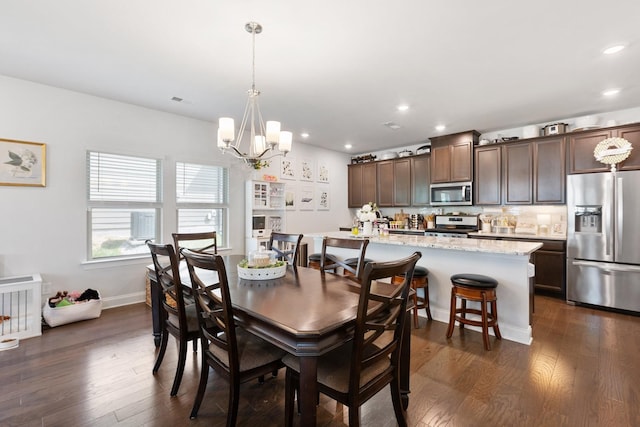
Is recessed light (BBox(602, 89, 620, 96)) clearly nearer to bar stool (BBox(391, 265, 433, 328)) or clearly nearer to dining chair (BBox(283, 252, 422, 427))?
bar stool (BBox(391, 265, 433, 328))

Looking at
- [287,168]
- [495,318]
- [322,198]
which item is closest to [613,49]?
[495,318]

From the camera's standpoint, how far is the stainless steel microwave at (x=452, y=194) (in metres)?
5.10

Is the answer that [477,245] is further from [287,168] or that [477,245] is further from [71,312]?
[71,312]

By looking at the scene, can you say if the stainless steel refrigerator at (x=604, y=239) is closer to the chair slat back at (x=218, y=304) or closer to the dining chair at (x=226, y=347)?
the dining chair at (x=226, y=347)

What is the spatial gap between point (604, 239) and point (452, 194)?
2142 millimetres

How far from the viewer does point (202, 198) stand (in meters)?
4.61

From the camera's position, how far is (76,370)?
2.28 meters

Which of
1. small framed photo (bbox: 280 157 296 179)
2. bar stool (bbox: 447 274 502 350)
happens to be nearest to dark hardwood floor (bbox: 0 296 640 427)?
bar stool (bbox: 447 274 502 350)

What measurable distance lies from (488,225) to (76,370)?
18.8ft

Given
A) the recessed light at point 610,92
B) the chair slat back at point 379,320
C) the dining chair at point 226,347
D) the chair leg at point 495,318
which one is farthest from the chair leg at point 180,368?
the recessed light at point 610,92

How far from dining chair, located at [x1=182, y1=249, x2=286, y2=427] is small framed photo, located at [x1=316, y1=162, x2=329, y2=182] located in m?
4.82

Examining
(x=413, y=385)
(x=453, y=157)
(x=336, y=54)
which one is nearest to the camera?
(x=413, y=385)

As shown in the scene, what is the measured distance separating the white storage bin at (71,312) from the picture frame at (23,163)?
1.37 meters

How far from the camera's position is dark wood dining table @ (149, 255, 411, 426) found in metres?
1.21
